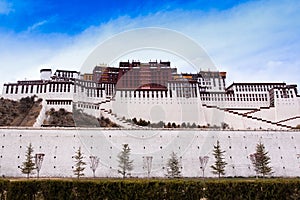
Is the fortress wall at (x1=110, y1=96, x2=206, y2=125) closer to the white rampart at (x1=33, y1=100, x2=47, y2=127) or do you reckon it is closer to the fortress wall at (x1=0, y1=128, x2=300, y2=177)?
the white rampart at (x1=33, y1=100, x2=47, y2=127)

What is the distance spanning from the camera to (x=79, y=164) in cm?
2716

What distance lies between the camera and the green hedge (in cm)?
902

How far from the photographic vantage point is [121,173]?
28.1 m

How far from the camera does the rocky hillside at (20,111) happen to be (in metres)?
39.7

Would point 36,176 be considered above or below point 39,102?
below

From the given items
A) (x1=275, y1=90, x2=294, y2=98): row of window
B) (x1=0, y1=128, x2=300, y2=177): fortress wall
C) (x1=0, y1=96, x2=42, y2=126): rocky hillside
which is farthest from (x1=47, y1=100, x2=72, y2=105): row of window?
(x1=275, y1=90, x2=294, y2=98): row of window

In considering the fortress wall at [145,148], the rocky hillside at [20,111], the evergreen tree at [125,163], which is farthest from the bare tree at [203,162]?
the rocky hillside at [20,111]

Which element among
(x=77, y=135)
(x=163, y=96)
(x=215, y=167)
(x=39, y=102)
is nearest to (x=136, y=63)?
(x=163, y=96)

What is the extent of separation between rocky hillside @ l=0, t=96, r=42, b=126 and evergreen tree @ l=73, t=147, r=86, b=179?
41.3 ft

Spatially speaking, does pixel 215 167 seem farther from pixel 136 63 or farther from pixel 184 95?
pixel 136 63

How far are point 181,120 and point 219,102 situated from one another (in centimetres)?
1339

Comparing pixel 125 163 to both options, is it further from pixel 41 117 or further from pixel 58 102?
pixel 58 102

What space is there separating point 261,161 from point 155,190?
21.9 meters

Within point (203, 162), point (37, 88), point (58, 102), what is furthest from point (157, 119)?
point (37, 88)
